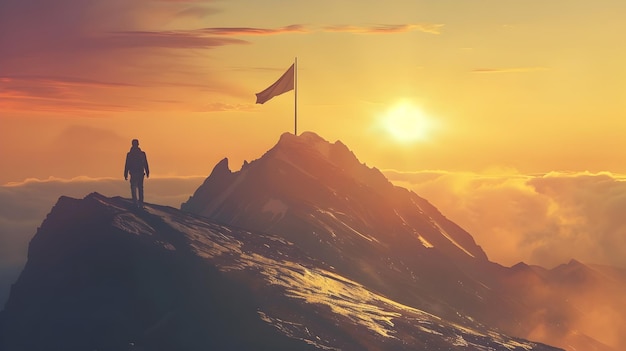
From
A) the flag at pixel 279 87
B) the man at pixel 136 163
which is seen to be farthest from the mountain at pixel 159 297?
the flag at pixel 279 87

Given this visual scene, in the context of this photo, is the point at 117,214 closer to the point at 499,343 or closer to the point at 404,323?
the point at 404,323

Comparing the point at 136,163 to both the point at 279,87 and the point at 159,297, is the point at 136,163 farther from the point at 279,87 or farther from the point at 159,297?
the point at 279,87

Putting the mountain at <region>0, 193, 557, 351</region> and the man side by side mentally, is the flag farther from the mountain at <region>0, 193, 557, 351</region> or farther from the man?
the man

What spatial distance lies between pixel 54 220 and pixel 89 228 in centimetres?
882

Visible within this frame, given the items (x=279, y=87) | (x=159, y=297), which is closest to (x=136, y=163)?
(x=159, y=297)

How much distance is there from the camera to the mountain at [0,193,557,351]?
4424 inches

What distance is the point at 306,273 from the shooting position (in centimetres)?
15188

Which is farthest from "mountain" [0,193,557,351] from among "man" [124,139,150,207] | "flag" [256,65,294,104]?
"flag" [256,65,294,104]

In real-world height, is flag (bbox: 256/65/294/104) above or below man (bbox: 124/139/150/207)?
above

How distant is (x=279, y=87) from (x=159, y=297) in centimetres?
7389

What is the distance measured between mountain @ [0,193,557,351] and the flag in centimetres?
4399

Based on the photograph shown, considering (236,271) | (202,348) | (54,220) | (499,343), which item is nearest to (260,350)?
(202,348)

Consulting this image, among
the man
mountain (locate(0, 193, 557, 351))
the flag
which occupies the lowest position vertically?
mountain (locate(0, 193, 557, 351))

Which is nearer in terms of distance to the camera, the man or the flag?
the man
